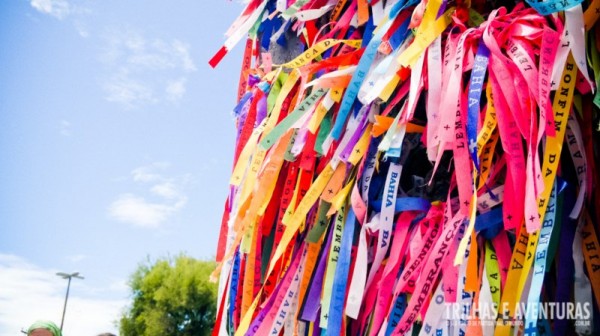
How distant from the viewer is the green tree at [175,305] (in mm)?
18172

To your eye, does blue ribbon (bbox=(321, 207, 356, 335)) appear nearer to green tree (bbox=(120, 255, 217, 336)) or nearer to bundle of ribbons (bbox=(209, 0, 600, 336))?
bundle of ribbons (bbox=(209, 0, 600, 336))

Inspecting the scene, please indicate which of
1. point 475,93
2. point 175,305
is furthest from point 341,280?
point 175,305

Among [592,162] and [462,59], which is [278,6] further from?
[592,162]

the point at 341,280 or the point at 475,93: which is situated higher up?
the point at 475,93

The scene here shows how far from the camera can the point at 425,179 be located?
5.60ft

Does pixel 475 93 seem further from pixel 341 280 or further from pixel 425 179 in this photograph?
pixel 341 280

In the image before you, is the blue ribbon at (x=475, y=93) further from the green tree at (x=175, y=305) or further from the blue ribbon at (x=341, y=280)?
the green tree at (x=175, y=305)

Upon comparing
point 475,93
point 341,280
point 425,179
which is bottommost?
point 341,280

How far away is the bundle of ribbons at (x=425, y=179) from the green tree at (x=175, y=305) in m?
16.4

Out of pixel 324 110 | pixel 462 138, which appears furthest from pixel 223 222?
pixel 462 138

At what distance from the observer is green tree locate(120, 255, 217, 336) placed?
18.2 m

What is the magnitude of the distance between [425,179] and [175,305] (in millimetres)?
17570

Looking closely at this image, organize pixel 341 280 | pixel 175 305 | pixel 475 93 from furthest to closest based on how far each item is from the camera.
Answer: pixel 175 305 < pixel 341 280 < pixel 475 93

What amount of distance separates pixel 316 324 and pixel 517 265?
2.09 feet
